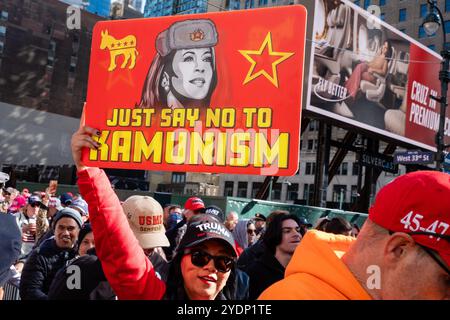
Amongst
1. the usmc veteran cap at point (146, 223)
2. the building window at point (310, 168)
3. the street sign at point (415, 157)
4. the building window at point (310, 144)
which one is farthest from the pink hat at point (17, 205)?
the building window at point (310, 144)

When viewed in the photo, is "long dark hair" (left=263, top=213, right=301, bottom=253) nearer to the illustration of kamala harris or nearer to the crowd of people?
the crowd of people

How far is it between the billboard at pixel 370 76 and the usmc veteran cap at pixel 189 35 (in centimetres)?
1877

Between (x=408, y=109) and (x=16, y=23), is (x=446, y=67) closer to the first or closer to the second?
(x=408, y=109)

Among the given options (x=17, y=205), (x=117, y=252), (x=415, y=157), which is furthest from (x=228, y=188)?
(x=117, y=252)

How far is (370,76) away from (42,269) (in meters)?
23.1

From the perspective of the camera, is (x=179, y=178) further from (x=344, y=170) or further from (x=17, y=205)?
(x=17, y=205)

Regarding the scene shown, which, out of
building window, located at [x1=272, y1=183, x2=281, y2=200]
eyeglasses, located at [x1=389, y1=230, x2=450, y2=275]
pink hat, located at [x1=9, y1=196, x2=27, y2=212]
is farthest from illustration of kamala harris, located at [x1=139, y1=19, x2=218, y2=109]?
building window, located at [x1=272, y1=183, x2=281, y2=200]

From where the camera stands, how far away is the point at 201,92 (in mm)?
3180

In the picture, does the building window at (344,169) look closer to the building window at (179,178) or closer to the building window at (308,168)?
the building window at (308,168)

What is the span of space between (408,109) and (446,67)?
541 inches

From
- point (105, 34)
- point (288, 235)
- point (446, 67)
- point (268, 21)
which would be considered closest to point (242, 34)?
point (268, 21)

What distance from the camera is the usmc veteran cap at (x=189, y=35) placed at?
325 centimetres

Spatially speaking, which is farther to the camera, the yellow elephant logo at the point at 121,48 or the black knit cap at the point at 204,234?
the yellow elephant logo at the point at 121,48

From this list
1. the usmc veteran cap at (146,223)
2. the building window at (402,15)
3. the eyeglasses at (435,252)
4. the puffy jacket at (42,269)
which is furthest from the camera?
the building window at (402,15)
